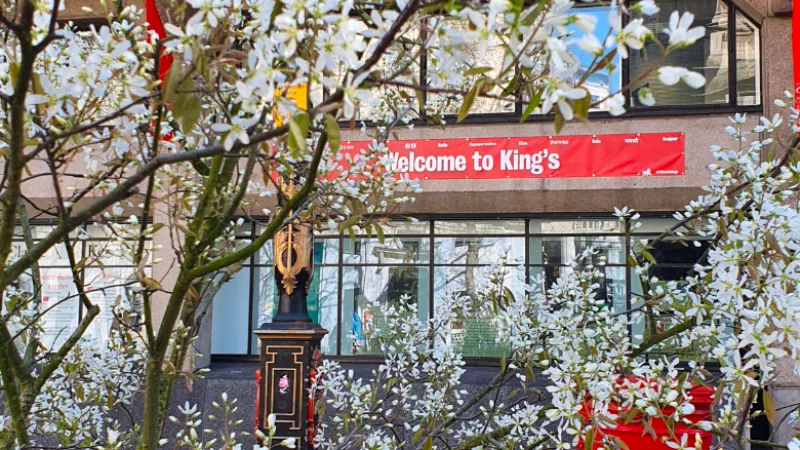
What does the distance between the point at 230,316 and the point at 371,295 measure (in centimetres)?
249

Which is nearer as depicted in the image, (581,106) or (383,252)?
(581,106)

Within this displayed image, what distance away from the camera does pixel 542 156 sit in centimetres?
1205

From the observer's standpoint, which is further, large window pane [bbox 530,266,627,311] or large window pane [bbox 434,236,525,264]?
large window pane [bbox 434,236,525,264]

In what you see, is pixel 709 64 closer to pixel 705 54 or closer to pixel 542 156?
pixel 705 54

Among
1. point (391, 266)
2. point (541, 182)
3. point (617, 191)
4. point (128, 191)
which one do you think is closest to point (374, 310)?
point (391, 266)

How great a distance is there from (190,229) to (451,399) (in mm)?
3425

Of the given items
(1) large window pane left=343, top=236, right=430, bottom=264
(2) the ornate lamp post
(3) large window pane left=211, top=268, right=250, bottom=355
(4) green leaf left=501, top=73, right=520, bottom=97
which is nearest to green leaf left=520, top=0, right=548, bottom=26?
(4) green leaf left=501, top=73, right=520, bottom=97

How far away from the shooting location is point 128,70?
2.83 m

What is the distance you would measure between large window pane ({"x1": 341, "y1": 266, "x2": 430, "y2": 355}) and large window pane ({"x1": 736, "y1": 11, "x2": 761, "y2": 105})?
5.58 metres

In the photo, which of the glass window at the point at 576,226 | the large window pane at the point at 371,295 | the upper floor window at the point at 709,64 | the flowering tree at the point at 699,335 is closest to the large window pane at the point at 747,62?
the upper floor window at the point at 709,64

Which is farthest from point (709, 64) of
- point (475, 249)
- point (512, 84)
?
point (512, 84)

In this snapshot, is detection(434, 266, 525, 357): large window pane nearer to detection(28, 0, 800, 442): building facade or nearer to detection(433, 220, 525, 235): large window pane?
detection(28, 0, 800, 442): building facade

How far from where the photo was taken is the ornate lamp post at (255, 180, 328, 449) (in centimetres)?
598

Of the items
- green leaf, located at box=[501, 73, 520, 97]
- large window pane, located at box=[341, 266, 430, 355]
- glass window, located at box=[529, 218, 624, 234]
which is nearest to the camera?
green leaf, located at box=[501, 73, 520, 97]
